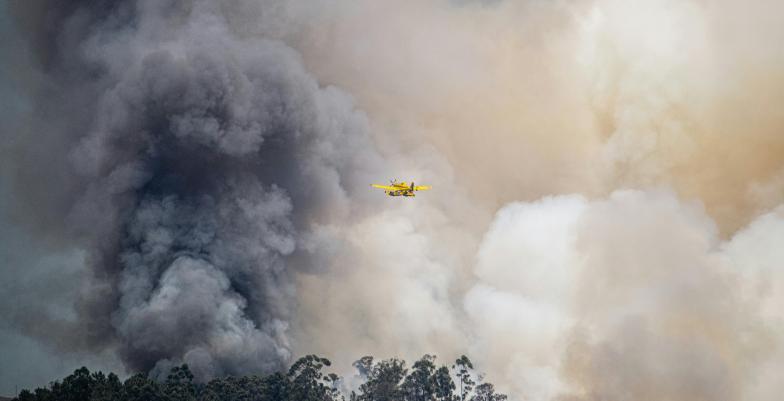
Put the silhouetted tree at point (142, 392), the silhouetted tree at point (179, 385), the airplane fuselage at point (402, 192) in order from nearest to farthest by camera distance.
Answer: the silhouetted tree at point (142, 392), the silhouetted tree at point (179, 385), the airplane fuselage at point (402, 192)

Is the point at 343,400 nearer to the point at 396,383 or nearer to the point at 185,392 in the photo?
the point at 396,383

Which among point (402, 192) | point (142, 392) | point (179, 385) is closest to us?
point (142, 392)

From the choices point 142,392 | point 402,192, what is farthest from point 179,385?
point 402,192

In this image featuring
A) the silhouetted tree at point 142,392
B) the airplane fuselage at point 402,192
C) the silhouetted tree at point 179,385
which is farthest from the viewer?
the airplane fuselage at point 402,192

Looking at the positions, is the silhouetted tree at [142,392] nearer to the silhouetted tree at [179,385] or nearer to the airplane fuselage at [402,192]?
the silhouetted tree at [179,385]

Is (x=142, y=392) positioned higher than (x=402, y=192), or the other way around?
(x=402, y=192)

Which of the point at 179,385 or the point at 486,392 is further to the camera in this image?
the point at 486,392

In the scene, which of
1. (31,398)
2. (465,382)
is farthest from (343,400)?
(31,398)

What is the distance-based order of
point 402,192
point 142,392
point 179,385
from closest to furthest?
point 142,392, point 179,385, point 402,192

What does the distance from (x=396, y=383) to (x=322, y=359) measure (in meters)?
11.5

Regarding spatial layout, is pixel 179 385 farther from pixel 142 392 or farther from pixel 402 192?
pixel 402 192

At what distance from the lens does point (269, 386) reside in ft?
389

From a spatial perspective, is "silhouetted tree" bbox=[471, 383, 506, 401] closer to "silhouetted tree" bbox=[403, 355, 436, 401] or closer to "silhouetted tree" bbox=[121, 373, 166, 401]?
"silhouetted tree" bbox=[403, 355, 436, 401]

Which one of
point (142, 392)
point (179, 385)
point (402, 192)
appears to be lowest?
point (142, 392)
